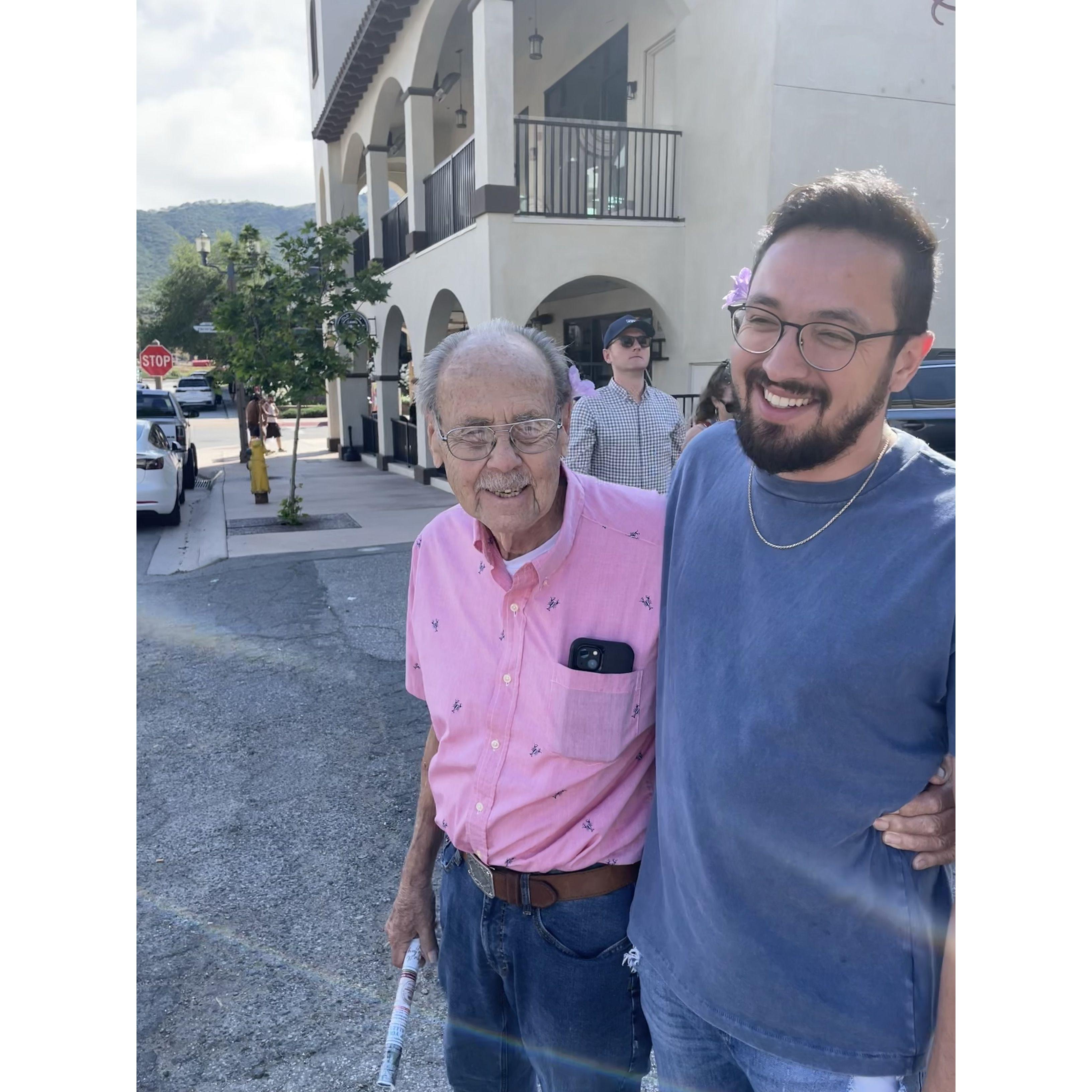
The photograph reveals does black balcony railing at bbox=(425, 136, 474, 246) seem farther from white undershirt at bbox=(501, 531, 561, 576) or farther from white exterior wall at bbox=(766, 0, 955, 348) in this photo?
white undershirt at bbox=(501, 531, 561, 576)

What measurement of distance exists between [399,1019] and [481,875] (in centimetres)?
32

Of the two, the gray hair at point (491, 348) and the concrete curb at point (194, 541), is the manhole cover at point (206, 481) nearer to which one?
the concrete curb at point (194, 541)

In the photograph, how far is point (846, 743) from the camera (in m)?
1.23

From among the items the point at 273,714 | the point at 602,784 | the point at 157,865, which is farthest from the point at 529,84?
the point at 602,784

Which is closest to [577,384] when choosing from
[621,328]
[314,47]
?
[621,328]

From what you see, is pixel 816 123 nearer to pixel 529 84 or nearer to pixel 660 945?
pixel 529 84

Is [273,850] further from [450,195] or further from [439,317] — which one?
[439,317]

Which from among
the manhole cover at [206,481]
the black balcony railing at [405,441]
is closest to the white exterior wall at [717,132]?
the black balcony railing at [405,441]

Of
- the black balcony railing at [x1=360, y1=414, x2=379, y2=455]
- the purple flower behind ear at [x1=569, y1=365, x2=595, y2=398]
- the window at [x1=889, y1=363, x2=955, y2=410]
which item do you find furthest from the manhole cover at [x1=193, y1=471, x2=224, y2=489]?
the purple flower behind ear at [x1=569, y1=365, x2=595, y2=398]

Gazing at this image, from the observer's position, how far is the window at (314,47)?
77.7 feet

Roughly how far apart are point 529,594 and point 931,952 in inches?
35.1

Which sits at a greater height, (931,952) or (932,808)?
(932,808)
